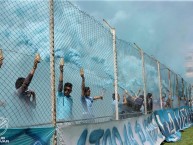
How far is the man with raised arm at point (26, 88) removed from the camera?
5.02 m

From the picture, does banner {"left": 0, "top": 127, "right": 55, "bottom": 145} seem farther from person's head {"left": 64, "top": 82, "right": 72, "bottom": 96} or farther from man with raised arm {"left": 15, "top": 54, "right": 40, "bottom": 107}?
person's head {"left": 64, "top": 82, "right": 72, "bottom": 96}

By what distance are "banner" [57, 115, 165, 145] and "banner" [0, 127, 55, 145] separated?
38cm

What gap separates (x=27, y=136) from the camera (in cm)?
444

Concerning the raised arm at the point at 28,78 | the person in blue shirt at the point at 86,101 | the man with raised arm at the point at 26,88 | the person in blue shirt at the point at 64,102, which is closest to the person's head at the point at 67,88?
the person in blue shirt at the point at 64,102

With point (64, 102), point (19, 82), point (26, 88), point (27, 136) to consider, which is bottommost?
point (27, 136)

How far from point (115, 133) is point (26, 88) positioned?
2858 millimetres

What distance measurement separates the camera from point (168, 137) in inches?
496

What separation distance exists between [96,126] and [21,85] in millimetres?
1792

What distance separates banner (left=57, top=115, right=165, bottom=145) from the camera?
17.9ft

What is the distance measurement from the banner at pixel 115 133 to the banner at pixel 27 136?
377 millimetres

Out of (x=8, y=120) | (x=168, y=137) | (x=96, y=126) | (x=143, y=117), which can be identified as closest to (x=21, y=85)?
(x=8, y=120)

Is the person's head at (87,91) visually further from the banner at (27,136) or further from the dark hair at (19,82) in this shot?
the banner at (27,136)

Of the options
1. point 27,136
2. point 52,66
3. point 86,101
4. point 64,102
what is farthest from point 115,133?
point 27,136

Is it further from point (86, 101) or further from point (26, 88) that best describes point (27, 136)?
point (86, 101)
